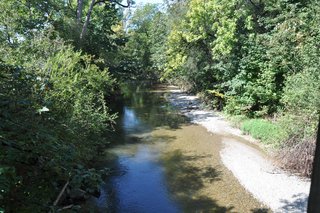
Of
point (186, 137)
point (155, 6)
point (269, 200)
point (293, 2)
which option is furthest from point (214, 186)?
point (155, 6)

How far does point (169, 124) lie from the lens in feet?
61.3

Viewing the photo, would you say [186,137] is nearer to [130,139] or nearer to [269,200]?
[130,139]

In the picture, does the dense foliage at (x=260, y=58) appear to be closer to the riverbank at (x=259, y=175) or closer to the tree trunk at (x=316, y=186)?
the riverbank at (x=259, y=175)

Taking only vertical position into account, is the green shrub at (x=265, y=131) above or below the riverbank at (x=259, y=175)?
above

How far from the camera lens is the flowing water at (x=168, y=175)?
28.7 ft

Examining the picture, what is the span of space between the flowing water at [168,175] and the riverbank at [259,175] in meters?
0.34

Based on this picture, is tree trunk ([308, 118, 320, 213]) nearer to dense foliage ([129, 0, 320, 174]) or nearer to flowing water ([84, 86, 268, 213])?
flowing water ([84, 86, 268, 213])

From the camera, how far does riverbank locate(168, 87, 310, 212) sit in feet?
28.8

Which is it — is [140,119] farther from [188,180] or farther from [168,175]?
[188,180]

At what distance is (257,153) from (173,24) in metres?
13.3

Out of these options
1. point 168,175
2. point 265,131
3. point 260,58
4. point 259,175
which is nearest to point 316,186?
point 259,175

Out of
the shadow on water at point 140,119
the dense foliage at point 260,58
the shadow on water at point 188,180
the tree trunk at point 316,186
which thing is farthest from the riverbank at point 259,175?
the tree trunk at point 316,186

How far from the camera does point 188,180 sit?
1042 cm

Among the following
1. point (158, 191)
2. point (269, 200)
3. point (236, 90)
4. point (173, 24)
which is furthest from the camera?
point (173, 24)
